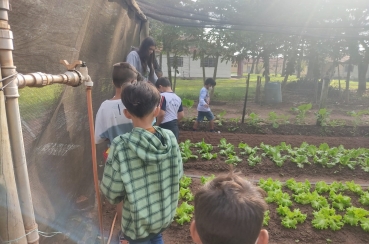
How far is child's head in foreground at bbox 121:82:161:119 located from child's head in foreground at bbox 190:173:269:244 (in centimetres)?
83

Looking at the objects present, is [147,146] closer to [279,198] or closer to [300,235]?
[300,235]

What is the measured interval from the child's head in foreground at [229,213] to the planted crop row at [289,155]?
4.44 metres

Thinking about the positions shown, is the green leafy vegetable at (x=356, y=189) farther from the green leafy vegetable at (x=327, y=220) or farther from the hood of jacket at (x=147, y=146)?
the hood of jacket at (x=147, y=146)

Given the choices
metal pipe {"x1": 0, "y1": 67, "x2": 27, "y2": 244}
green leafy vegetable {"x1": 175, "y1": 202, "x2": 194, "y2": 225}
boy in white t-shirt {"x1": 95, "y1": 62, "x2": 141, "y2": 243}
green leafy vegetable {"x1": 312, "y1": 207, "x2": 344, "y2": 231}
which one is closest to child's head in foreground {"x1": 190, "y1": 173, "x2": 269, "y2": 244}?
metal pipe {"x1": 0, "y1": 67, "x2": 27, "y2": 244}

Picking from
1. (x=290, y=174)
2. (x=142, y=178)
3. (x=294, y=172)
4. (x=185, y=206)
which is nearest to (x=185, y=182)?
(x=185, y=206)

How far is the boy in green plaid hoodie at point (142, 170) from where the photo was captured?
192cm

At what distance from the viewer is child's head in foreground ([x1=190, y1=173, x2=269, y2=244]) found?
1.28 metres

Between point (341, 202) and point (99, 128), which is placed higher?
point (99, 128)

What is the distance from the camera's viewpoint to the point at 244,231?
1.28 metres

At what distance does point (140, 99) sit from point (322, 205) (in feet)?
10.8

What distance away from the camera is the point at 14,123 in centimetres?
119

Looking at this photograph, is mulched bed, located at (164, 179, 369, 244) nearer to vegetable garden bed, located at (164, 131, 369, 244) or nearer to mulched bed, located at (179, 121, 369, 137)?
vegetable garden bed, located at (164, 131, 369, 244)

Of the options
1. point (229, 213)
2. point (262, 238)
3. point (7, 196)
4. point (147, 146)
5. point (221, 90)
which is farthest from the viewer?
point (221, 90)

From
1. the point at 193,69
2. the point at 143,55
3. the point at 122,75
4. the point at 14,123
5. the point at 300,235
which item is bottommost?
the point at 300,235
